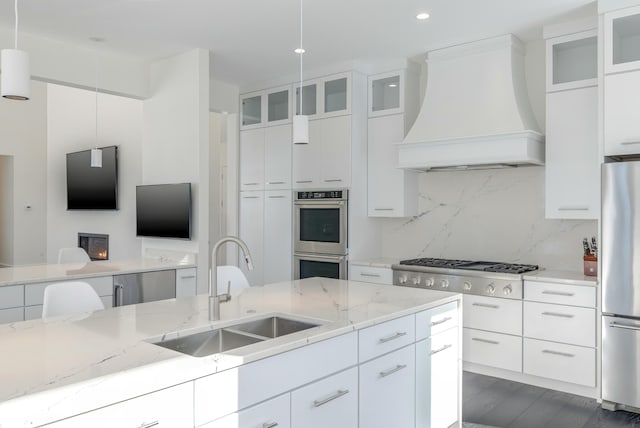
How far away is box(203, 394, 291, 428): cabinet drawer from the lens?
155 centimetres

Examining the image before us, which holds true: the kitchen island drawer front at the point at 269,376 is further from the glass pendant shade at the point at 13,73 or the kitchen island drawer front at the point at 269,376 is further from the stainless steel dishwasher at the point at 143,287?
the stainless steel dishwasher at the point at 143,287

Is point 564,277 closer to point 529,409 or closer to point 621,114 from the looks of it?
point 529,409

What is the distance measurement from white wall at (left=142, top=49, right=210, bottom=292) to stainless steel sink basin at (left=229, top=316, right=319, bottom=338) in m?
2.53

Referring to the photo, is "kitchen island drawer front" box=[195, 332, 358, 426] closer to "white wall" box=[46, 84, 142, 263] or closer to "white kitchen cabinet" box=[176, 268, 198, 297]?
"white kitchen cabinet" box=[176, 268, 198, 297]

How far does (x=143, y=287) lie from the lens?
13.1 feet

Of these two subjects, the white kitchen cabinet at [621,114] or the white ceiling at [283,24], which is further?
the white ceiling at [283,24]

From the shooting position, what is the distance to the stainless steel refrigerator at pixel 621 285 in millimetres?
3168

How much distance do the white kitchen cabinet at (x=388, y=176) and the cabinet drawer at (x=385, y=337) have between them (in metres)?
2.49

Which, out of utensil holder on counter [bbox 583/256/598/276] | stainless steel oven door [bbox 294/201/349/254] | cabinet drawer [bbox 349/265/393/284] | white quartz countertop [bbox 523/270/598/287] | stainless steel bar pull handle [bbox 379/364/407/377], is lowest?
stainless steel bar pull handle [bbox 379/364/407/377]

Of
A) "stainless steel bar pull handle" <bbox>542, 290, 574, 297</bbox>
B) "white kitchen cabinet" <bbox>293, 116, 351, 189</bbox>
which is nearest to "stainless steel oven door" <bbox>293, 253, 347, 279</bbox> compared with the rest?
"white kitchen cabinet" <bbox>293, 116, 351, 189</bbox>

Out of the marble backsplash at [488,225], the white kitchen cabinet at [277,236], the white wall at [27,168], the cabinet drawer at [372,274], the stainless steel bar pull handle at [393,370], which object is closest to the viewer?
the stainless steel bar pull handle at [393,370]

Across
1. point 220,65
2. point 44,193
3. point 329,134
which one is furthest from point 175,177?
point 44,193

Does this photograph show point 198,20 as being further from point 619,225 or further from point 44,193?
point 44,193

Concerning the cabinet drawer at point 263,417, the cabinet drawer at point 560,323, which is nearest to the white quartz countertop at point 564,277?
the cabinet drawer at point 560,323
